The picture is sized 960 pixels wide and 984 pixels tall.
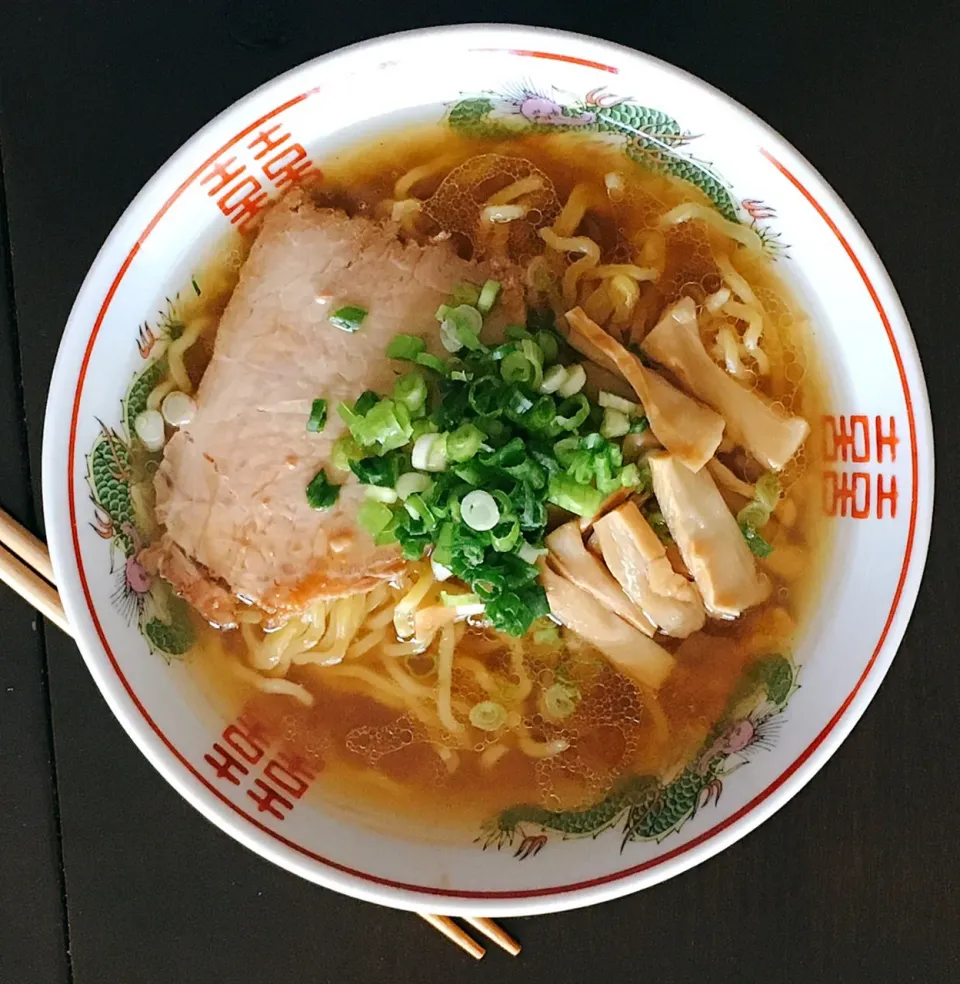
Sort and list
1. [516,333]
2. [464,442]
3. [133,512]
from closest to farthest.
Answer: [464,442] < [516,333] < [133,512]

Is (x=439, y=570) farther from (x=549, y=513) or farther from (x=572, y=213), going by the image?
(x=572, y=213)

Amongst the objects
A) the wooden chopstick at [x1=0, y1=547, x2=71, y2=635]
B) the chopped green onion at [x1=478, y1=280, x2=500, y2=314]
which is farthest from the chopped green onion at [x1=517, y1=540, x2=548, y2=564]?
the wooden chopstick at [x1=0, y1=547, x2=71, y2=635]

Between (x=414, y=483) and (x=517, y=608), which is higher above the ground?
(x=414, y=483)

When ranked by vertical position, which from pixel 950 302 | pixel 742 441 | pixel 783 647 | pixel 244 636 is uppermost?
pixel 950 302

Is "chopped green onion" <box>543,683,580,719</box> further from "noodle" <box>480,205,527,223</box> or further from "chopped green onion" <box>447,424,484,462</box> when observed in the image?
"noodle" <box>480,205,527,223</box>

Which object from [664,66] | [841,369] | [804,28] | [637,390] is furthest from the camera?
[804,28]

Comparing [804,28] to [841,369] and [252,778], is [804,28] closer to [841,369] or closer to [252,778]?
[841,369]

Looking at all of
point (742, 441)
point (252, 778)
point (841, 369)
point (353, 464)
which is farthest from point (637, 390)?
point (252, 778)

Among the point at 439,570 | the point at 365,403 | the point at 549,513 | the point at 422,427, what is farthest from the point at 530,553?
the point at 365,403
